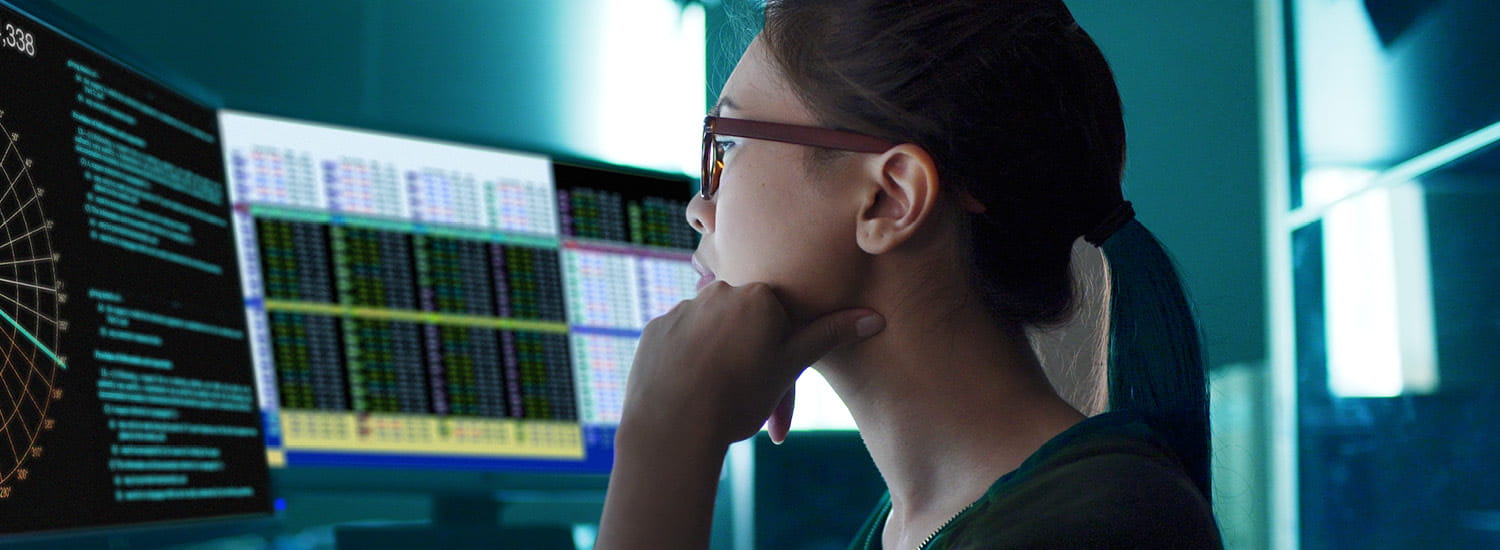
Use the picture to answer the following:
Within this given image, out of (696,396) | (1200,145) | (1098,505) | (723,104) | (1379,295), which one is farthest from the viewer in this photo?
(1200,145)

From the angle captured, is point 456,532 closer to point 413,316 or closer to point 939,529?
point 413,316

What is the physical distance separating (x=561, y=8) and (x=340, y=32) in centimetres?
39

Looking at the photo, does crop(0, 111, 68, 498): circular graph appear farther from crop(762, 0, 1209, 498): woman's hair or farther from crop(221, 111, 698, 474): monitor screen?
crop(762, 0, 1209, 498): woman's hair

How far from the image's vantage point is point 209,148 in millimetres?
1205

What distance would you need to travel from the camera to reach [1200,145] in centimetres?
257

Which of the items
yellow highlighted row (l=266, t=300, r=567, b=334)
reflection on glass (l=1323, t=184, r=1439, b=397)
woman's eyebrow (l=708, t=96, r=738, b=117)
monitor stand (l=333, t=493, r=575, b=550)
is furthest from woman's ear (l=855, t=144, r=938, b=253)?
reflection on glass (l=1323, t=184, r=1439, b=397)

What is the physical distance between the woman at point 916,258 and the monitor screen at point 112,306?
409mm

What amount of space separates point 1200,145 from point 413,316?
70.3 inches

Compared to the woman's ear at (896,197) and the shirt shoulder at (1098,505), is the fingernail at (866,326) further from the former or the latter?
the shirt shoulder at (1098,505)

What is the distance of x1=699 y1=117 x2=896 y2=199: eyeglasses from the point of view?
0.88 m

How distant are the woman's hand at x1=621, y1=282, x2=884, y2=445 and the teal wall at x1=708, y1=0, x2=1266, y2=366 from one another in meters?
1.82

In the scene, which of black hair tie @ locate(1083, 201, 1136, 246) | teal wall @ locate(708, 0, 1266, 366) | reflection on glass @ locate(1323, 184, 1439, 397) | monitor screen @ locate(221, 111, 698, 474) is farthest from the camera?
teal wall @ locate(708, 0, 1266, 366)

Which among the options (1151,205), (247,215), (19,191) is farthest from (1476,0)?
(19,191)

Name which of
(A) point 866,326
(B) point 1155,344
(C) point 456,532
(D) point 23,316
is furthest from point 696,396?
(C) point 456,532
